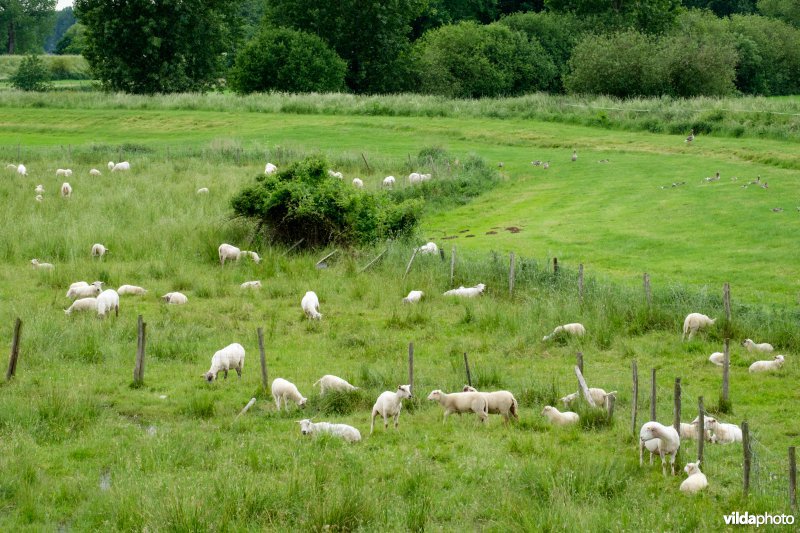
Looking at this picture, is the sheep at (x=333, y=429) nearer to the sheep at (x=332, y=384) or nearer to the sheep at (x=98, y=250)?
the sheep at (x=332, y=384)

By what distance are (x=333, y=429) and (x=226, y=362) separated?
4.10 m

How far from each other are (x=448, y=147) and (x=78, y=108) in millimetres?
31625

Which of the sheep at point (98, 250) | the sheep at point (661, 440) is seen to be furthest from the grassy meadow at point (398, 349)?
the sheep at point (98, 250)

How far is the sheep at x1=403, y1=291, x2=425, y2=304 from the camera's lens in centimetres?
2457

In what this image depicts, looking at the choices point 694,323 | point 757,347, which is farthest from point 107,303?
point 757,347

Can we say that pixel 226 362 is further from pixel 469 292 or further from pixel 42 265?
pixel 42 265

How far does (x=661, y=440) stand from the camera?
1310 cm

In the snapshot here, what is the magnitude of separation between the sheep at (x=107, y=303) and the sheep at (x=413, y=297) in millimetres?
6872

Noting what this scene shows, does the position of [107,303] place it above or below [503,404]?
above

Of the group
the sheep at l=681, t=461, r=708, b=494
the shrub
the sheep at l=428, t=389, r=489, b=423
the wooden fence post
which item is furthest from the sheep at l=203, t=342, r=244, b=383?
the shrub

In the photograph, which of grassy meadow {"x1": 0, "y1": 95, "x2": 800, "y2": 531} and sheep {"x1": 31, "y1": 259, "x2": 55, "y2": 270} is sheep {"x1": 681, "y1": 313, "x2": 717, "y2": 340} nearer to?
grassy meadow {"x1": 0, "y1": 95, "x2": 800, "y2": 531}

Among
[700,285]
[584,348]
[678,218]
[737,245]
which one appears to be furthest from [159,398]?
[678,218]

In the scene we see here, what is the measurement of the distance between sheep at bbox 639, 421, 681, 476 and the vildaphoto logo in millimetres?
1564

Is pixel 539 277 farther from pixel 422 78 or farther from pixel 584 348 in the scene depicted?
→ pixel 422 78
